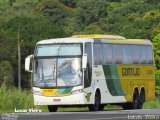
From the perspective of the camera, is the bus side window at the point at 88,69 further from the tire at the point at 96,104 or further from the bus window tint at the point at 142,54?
the bus window tint at the point at 142,54

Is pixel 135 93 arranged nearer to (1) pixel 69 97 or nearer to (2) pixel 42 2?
(1) pixel 69 97

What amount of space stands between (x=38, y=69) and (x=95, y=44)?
2.99 metres

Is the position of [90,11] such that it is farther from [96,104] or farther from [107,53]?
[96,104]

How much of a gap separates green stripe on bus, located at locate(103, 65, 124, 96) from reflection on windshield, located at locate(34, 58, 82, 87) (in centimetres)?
228

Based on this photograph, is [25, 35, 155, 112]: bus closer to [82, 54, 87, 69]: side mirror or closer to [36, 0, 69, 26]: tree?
[82, 54, 87, 69]: side mirror

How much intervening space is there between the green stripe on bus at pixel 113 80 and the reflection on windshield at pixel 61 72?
228cm

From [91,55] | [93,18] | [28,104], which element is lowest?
[28,104]

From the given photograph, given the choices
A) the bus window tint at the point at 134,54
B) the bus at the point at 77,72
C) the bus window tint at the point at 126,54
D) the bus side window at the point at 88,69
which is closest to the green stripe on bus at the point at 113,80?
the bus at the point at 77,72

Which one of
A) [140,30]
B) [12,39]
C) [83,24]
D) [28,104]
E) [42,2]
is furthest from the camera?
[42,2]

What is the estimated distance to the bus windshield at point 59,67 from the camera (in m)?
32.0

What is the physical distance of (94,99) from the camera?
108 feet

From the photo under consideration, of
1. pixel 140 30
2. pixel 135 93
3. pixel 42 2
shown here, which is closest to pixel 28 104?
pixel 135 93

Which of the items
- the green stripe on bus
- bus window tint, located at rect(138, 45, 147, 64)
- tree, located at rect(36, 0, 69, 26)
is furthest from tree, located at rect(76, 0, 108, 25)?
the green stripe on bus

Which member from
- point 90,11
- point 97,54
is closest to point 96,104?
point 97,54
